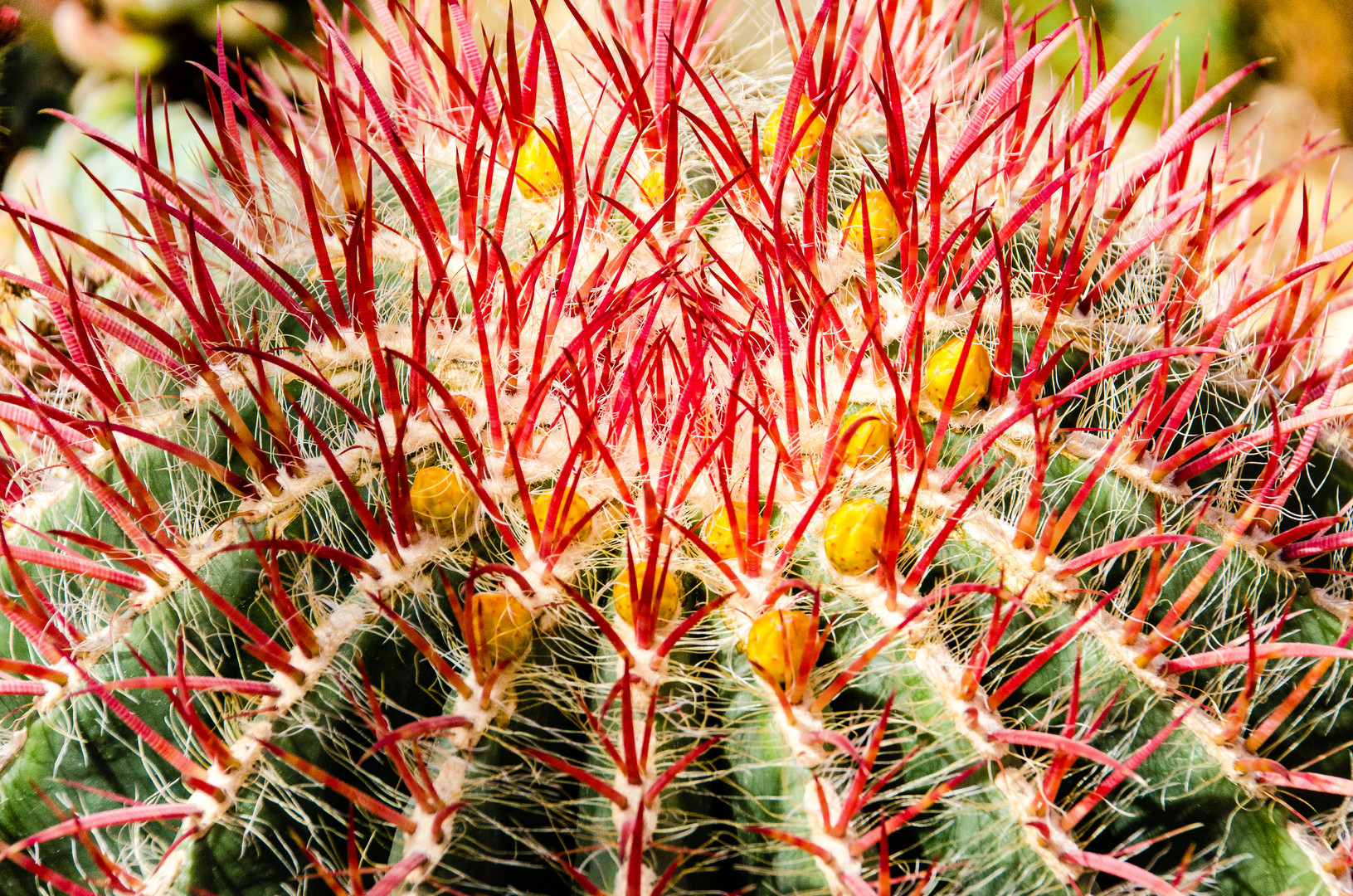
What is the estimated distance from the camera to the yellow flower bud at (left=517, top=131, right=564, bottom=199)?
0.62 metres

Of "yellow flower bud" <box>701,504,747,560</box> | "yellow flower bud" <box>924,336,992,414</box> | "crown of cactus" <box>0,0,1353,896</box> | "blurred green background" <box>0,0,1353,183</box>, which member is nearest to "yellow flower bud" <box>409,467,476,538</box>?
"crown of cactus" <box>0,0,1353,896</box>

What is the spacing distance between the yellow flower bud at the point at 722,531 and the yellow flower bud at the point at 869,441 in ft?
0.20

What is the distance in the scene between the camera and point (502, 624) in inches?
18.6

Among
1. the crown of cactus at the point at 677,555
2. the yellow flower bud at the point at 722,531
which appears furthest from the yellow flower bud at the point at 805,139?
the yellow flower bud at the point at 722,531

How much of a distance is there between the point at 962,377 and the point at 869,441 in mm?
60

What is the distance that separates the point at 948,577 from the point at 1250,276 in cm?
41

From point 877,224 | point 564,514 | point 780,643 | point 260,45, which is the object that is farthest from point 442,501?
point 260,45

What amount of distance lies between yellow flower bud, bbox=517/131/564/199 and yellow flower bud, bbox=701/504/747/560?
0.78ft

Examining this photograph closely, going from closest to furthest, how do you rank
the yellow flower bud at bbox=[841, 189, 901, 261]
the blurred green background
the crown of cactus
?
the crown of cactus → the yellow flower bud at bbox=[841, 189, 901, 261] → the blurred green background

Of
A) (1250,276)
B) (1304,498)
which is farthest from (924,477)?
(1250,276)

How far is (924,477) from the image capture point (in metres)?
0.50

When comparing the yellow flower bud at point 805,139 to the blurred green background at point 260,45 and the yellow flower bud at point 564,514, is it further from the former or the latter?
the blurred green background at point 260,45

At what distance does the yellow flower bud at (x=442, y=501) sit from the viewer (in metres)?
0.49

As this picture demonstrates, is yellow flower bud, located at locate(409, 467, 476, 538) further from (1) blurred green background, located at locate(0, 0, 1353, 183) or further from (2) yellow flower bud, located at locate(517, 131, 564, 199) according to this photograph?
(1) blurred green background, located at locate(0, 0, 1353, 183)
